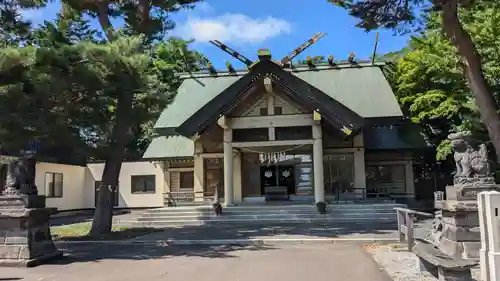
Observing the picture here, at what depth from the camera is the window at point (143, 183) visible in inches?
1194

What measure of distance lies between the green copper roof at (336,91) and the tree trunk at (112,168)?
307 inches

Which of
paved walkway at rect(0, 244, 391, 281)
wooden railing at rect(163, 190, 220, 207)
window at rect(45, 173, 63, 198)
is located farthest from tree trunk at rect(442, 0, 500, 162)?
window at rect(45, 173, 63, 198)

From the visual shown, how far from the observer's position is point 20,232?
405 inches

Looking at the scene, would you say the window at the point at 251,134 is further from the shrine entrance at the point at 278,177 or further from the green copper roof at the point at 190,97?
the green copper roof at the point at 190,97

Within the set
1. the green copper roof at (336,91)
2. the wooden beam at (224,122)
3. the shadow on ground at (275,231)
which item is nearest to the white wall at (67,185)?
the green copper roof at (336,91)

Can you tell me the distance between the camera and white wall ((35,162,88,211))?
26847 millimetres

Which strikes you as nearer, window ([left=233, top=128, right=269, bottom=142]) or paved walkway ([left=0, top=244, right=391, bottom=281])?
paved walkway ([left=0, top=244, right=391, bottom=281])

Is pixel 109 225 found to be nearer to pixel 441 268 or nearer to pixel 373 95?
pixel 441 268

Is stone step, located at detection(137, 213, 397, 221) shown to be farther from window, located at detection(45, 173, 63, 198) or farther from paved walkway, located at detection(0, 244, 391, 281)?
window, located at detection(45, 173, 63, 198)

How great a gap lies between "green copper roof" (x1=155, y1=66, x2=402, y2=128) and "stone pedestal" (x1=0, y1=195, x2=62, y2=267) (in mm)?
13397

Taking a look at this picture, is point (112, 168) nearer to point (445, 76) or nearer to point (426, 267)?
point (426, 267)

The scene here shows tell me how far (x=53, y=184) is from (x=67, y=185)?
1.33 m

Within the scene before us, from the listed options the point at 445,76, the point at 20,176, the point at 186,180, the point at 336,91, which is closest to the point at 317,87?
the point at 336,91

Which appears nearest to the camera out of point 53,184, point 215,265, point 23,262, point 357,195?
point 215,265
